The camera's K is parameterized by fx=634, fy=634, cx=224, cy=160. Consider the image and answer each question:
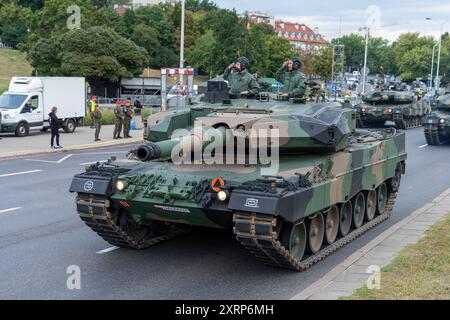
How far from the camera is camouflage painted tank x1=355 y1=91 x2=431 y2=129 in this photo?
3250 cm

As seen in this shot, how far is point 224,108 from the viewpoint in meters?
11.7

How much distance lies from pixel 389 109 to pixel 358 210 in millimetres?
21231

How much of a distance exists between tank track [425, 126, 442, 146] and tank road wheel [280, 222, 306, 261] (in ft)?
61.2

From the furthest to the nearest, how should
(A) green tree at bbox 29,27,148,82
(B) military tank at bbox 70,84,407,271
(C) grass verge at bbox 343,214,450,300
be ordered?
(A) green tree at bbox 29,27,148,82
(B) military tank at bbox 70,84,407,271
(C) grass verge at bbox 343,214,450,300

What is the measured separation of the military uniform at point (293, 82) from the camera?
40.7 feet

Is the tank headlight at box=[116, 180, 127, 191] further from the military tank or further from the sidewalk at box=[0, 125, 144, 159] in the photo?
the sidewalk at box=[0, 125, 144, 159]

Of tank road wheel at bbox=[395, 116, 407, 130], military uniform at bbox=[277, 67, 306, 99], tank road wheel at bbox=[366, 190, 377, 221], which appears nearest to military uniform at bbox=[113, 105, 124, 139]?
tank road wheel at bbox=[395, 116, 407, 130]

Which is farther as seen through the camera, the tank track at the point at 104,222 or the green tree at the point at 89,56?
the green tree at the point at 89,56

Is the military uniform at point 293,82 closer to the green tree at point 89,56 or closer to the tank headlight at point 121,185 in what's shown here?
the tank headlight at point 121,185

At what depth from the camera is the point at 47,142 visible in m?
26.4

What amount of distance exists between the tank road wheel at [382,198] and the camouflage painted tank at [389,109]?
18.9 metres

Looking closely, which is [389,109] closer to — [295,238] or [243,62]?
[243,62]

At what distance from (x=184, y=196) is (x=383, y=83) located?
29990 millimetres

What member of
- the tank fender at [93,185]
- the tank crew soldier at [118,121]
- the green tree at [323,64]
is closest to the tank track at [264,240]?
the tank fender at [93,185]
